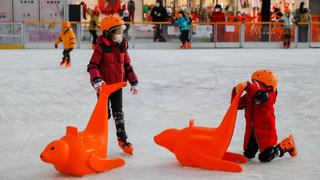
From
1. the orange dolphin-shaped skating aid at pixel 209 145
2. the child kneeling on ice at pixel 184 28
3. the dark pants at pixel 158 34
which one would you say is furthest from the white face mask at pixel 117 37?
the dark pants at pixel 158 34

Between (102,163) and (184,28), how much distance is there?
1449 centimetres

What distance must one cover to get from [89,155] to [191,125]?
775 mm

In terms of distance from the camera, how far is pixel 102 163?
→ 3641 mm

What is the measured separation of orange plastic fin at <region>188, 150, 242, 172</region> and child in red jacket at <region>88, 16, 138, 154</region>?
28.8 inches

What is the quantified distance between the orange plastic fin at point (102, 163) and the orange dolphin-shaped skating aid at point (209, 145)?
17.4 inches

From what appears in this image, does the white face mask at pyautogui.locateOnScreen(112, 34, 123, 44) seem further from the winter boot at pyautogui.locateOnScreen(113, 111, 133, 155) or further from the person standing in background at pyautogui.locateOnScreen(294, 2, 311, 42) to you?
the person standing in background at pyautogui.locateOnScreen(294, 2, 311, 42)

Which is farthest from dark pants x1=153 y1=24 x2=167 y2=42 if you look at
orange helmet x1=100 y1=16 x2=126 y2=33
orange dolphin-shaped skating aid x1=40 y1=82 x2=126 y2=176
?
orange dolphin-shaped skating aid x1=40 y1=82 x2=126 y2=176

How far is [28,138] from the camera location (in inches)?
194

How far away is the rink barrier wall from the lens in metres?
17.9

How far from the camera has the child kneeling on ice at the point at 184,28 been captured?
17.9 m

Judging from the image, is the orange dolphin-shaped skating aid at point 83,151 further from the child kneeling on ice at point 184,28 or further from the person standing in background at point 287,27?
the person standing in background at point 287,27

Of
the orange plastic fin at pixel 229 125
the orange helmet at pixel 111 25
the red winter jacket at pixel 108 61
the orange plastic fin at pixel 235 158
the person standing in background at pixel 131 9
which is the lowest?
the orange plastic fin at pixel 235 158

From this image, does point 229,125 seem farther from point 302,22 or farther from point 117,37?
point 302,22

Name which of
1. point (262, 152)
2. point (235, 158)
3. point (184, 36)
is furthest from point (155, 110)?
point (184, 36)
